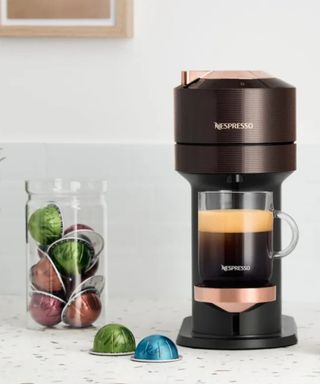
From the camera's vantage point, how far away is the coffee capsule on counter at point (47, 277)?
1850mm

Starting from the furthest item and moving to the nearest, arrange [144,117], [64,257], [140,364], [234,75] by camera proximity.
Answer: [144,117], [64,257], [234,75], [140,364]

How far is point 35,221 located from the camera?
1881 millimetres

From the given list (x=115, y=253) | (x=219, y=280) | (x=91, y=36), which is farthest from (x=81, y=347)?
(x=91, y=36)

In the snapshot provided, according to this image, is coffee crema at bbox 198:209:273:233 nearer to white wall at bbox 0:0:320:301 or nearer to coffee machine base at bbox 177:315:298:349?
coffee machine base at bbox 177:315:298:349

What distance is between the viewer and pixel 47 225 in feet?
6.11

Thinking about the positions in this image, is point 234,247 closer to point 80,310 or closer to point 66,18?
point 80,310

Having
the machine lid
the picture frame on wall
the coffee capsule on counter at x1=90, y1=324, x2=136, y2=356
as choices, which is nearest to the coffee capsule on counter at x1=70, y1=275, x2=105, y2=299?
the coffee capsule on counter at x1=90, y1=324, x2=136, y2=356

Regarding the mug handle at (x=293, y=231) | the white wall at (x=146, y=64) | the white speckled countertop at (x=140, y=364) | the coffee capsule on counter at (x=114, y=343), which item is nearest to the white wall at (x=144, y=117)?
the white wall at (x=146, y=64)

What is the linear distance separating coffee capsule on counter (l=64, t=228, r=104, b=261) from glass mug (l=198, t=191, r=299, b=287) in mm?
236

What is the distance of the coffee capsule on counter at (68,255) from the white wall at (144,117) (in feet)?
1.19

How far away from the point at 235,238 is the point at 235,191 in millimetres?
77

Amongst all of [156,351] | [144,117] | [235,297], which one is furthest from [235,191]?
[144,117]

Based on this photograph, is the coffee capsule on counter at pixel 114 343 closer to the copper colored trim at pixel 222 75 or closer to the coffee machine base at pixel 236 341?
the coffee machine base at pixel 236 341

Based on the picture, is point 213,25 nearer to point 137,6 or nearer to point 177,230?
point 137,6
